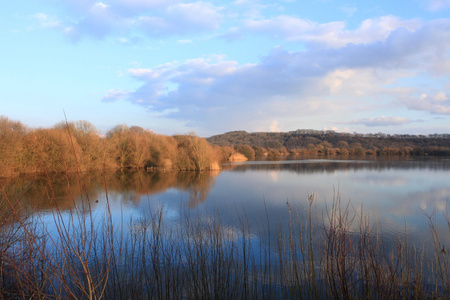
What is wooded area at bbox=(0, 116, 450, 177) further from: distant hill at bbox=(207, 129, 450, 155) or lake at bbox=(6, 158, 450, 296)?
distant hill at bbox=(207, 129, 450, 155)

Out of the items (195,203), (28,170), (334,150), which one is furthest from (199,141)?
(334,150)

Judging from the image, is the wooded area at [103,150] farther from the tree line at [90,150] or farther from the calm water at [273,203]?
the calm water at [273,203]

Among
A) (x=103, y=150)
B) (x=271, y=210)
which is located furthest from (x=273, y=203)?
(x=103, y=150)

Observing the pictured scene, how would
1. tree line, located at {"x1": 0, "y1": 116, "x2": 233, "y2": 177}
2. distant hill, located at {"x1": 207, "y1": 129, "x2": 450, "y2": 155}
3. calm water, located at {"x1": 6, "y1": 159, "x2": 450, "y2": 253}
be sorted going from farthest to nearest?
distant hill, located at {"x1": 207, "y1": 129, "x2": 450, "y2": 155}
tree line, located at {"x1": 0, "y1": 116, "x2": 233, "y2": 177}
calm water, located at {"x1": 6, "y1": 159, "x2": 450, "y2": 253}

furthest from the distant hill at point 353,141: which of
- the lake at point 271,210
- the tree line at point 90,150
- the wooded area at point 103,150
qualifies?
the lake at point 271,210

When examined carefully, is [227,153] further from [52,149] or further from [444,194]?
[444,194]

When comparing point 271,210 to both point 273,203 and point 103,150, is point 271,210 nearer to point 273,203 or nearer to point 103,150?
point 273,203

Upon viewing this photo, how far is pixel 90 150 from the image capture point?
24.8 metres

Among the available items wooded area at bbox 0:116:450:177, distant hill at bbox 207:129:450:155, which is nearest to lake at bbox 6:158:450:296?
wooded area at bbox 0:116:450:177

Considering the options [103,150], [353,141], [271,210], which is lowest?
[271,210]

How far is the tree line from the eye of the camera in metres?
18.9

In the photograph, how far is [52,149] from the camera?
22.0 m

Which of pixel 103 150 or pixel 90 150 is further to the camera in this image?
pixel 103 150

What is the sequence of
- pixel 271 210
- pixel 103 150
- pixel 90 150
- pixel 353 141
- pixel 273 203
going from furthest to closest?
pixel 353 141 < pixel 103 150 < pixel 90 150 < pixel 273 203 < pixel 271 210
